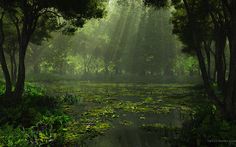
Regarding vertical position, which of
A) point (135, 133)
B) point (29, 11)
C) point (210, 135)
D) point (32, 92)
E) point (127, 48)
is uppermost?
point (127, 48)

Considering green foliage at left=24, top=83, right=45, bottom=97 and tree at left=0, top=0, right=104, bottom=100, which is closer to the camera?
tree at left=0, top=0, right=104, bottom=100

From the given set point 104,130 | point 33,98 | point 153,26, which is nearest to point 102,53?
point 153,26

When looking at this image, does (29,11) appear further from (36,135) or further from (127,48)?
(127,48)

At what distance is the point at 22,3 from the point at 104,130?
12.0m

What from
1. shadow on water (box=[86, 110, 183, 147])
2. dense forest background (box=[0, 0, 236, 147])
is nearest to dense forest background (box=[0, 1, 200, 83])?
dense forest background (box=[0, 0, 236, 147])

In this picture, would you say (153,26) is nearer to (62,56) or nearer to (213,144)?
(62,56)

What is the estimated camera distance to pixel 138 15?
4203 inches

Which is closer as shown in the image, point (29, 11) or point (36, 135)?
point (36, 135)

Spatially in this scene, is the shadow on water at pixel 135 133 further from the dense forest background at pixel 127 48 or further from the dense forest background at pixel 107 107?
the dense forest background at pixel 127 48

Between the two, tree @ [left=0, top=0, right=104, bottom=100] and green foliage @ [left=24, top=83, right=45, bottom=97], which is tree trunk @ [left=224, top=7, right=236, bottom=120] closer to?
tree @ [left=0, top=0, right=104, bottom=100]

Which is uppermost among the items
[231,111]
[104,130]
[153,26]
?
[153,26]

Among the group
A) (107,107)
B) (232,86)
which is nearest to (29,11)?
(107,107)

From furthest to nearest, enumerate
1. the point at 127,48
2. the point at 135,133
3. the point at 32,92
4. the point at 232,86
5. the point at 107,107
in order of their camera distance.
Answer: the point at 127,48, the point at 32,92, the point at 107,107, the point at 135,133, the point at 232,86

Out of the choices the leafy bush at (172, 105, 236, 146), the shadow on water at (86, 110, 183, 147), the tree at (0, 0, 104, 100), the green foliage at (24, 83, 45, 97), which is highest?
the tree at (0, 0, 104, 100)
